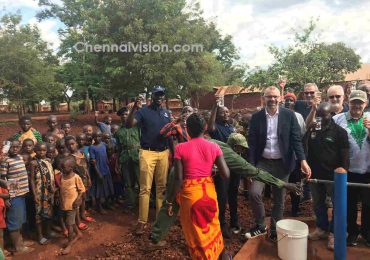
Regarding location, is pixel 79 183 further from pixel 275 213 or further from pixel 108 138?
pixel 275 213

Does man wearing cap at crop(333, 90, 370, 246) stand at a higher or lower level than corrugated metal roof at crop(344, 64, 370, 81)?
lower

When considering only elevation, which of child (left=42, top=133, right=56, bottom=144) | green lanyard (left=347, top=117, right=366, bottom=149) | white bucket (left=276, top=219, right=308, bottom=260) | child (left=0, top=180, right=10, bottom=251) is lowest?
white bucket (left=276, top=219, right=308, bottom=260)

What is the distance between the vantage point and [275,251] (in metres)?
3.81

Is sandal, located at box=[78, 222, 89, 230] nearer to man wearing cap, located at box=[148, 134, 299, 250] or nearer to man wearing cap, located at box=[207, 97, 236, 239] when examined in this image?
man wearing cap, located at box=[148, 134, 299, 250]

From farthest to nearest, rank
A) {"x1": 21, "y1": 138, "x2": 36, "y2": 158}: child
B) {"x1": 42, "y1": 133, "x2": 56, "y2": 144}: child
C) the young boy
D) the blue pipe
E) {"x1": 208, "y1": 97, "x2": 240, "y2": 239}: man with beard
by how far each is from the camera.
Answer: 1. the young boy
2. {"x1": 42, "y1": 133, "x2": 56, "y2": 144}: child
3. {"x1": 21, "y1": 138, "x2": 36, "y2": 158}: child
4. {"x1": 208, "y1": 97, "x2": 240, "y2": 239}: man with beard
5. the blue pipe

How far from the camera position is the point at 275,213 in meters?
3.98

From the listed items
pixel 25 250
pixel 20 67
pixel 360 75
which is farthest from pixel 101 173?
pixel 360 75

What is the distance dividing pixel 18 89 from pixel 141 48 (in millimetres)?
8180

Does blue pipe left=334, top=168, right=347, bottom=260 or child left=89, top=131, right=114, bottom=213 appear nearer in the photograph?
blue pipe left=334, top=168, right=347, bottom=260

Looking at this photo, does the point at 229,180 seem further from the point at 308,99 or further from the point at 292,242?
the point at 308,99

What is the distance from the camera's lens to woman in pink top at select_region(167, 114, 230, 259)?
298 centimetres

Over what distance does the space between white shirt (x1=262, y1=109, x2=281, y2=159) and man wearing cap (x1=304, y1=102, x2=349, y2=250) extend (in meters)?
0.37

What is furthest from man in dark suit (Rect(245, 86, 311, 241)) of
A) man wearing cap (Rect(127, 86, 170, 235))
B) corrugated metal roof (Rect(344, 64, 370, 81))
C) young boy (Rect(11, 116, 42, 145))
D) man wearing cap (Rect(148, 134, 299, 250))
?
corrugated metal roof (Rect(344, 64, 370, 81))

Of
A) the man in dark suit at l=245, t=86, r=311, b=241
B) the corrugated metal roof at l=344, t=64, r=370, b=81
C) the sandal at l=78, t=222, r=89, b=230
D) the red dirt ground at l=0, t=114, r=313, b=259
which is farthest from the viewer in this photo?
the corrugated metal roof at l=344, t=64, r=370, b=81
